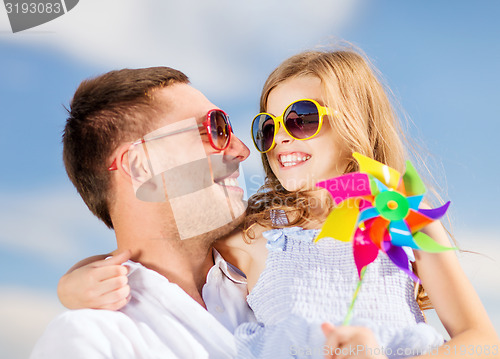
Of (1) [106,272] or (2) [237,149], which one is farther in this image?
(2) [237,149]

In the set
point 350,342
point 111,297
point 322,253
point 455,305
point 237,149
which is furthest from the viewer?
point 237,149

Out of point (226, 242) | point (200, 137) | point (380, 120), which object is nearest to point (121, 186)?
point (200, 137)

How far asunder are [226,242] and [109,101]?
3.58ft

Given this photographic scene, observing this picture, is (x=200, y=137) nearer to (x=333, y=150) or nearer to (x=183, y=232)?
(x=183, y=232)

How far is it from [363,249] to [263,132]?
1039 mm

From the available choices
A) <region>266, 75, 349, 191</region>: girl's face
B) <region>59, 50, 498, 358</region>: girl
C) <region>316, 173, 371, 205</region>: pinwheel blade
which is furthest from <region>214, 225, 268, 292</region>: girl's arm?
<region>316, 173, 371, 205</region>: pinwheel blade

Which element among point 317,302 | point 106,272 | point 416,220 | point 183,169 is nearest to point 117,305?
point 106,272

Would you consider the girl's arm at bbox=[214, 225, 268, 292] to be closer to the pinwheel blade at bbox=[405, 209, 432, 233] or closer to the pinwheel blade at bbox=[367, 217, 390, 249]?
the pinwheel blade at bbox=[367, 217, 390, 249]

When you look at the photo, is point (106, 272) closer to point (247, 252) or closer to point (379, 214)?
point (247, 252)

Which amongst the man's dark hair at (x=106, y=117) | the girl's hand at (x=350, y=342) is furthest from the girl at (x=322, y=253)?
the man's dark hair at (x=106, y=117)

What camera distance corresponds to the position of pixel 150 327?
2402 mm

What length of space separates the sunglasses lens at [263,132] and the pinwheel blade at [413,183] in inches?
35.7

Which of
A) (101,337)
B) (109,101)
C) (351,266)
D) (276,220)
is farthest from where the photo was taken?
(276,220)

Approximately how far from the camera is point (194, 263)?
2.78 meters
